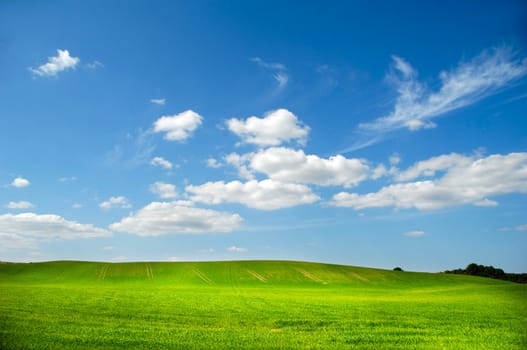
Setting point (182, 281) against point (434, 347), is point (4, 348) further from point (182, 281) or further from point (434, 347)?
point (182, 281)

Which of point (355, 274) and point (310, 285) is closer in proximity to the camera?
point (310, 285)

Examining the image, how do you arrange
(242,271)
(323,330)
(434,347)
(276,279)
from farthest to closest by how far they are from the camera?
(242,271) → (276,279) → (323,330) → (434,347)

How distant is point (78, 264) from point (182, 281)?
41.2 metres

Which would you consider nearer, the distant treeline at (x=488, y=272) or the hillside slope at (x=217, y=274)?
the hillside slope at (x=217, y=274)

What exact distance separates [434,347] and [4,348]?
56.6 ft

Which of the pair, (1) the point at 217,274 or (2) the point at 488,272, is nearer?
(1) the point at 217,274

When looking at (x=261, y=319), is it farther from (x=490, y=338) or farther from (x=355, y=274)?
(x=355, y=274)

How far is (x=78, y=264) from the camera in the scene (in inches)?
4323

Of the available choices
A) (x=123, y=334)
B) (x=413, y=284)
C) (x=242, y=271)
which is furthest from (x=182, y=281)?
(x=123, y=334)

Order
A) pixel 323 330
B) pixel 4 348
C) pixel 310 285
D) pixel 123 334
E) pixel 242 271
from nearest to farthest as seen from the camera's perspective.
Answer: pixel 4 348
pixel 123 334
pixel 323 330
pixel 310 285
pixel 242 271

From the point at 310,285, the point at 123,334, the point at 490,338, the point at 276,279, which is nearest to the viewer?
the point at 123,334

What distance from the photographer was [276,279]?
92812 mm

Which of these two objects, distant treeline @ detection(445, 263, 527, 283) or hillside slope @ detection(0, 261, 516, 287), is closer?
hillside slope @ detection(0, 261, 516, 287)

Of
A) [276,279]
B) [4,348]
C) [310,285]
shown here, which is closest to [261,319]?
[4,348]
